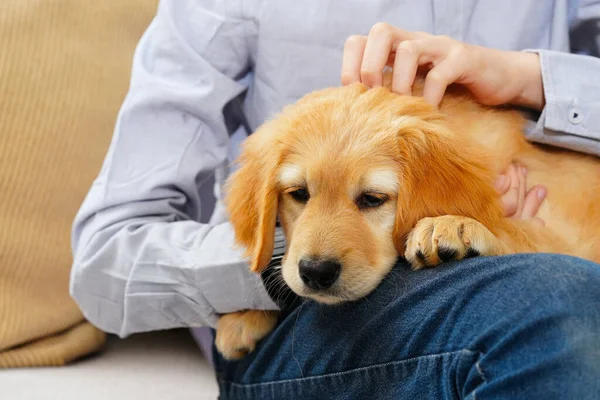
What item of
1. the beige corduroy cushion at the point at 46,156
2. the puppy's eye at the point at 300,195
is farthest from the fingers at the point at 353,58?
the beige corduroy cushion at the point at 46,156

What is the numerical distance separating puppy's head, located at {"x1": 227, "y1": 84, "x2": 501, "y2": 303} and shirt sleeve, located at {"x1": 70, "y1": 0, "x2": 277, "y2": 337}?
0.21 metres

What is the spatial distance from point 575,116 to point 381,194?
54 cm

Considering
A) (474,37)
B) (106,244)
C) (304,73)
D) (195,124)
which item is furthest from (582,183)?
(106,244)

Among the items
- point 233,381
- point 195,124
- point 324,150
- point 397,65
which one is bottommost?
point 233,381

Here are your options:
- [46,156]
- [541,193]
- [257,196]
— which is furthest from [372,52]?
[46,156]

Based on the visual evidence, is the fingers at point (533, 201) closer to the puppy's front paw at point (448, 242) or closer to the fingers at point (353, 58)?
the puppy's front paw at point (448, 242)

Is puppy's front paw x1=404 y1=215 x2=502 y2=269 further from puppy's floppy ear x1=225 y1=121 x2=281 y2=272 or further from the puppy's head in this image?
puppy's floppy ear x1=225 y1=121 x2=281 y2=272

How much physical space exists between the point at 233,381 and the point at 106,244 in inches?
17.1

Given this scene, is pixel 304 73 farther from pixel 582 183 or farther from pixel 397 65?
pixel 582 183

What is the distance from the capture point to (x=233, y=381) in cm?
144

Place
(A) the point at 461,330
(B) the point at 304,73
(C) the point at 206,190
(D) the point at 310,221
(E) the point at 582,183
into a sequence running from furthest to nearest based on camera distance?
(C) the point at 206,190 < (B) the point at 304,73 < (E) the point at 582,183 < (D) the point at 310,221 < (A) the point at 461,330

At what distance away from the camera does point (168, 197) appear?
5.22 feet

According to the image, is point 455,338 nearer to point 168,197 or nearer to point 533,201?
point 533,201

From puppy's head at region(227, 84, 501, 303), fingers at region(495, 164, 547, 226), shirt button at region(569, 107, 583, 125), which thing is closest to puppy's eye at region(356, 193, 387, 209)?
puppy's head at region(227, 84, 501, 303)
